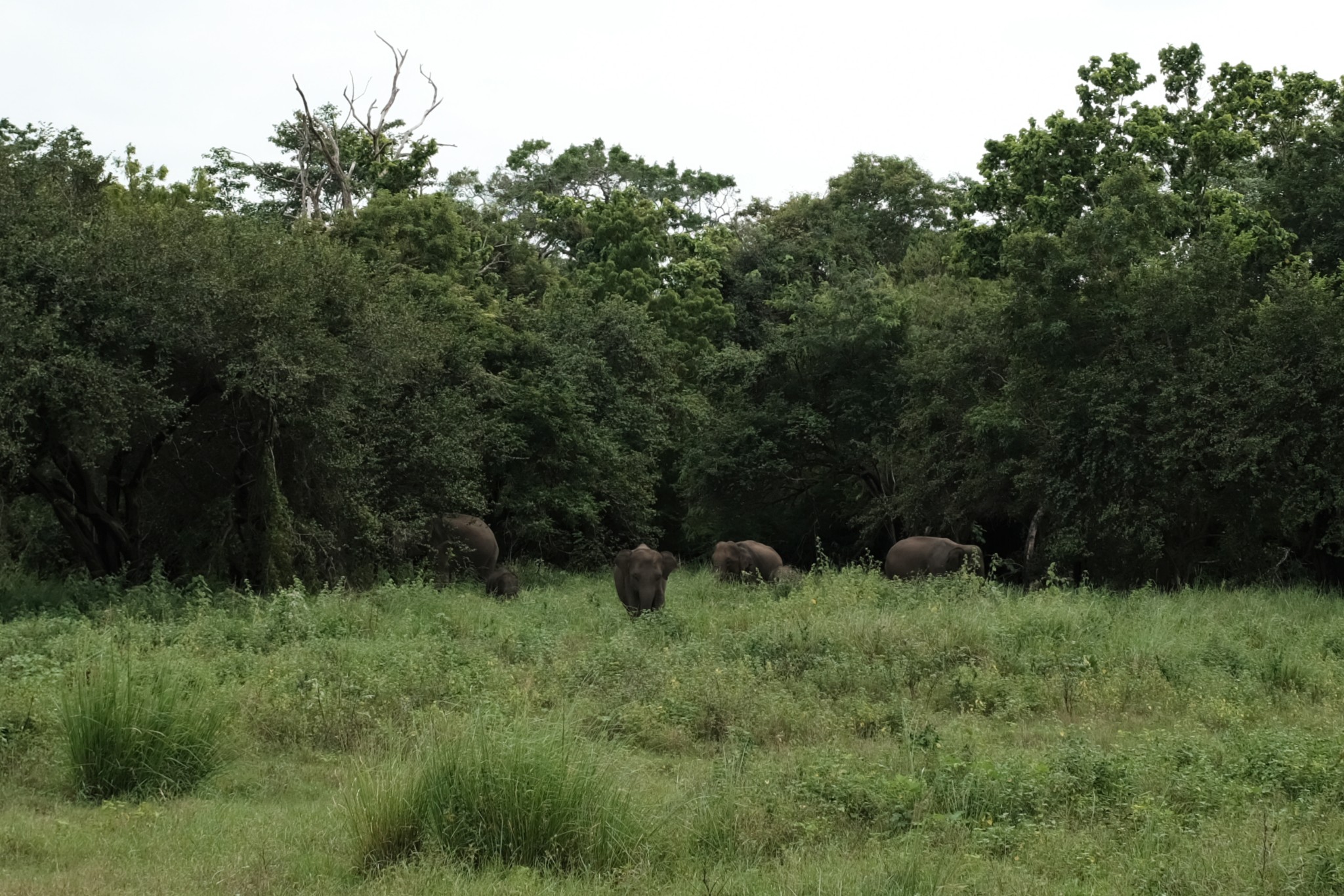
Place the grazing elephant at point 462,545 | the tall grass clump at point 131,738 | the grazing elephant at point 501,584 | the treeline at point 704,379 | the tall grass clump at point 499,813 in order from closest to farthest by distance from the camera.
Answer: the tall grass clump at point 499,813 → the tall grass clump at point 131,738 → the treeline at point 704,379 → the grazing elephant at point 501,584 → the grazing elephant at point 462,545

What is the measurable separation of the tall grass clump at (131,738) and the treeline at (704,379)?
7981 millimetres

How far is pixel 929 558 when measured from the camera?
2350cm

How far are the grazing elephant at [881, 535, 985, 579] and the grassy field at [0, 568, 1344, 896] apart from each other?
766 cm

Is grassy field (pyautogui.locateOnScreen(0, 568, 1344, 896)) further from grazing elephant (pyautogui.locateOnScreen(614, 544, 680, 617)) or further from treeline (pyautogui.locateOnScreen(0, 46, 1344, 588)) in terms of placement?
treeline (pyautogui.locateOnScreen(0, 46, 1344, 588))

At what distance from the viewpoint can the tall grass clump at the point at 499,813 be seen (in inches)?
275

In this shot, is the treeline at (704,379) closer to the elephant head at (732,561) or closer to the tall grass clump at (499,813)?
the elephant head at (732,561)

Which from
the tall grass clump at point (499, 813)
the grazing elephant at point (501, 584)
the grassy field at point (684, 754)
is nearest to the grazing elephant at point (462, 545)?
the grazing elephant at point (501, 584)

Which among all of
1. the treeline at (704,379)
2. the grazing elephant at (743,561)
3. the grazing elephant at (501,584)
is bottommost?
the grazing elephant at (501,584)

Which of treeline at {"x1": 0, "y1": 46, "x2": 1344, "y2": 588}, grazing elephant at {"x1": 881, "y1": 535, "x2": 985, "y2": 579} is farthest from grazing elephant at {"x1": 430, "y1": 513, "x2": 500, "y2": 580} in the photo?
grazing elephant at {"x1": 881, "y1": 535, "x2": 985, "y2": 579}

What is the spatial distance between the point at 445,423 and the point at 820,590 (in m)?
9.24

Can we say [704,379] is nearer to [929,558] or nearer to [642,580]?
[929,558]

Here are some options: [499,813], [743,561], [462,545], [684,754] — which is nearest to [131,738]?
[499,813]

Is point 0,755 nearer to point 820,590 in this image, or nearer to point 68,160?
point 820,590

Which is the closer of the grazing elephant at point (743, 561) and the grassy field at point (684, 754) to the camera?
the grassy field at point (684, 754)
